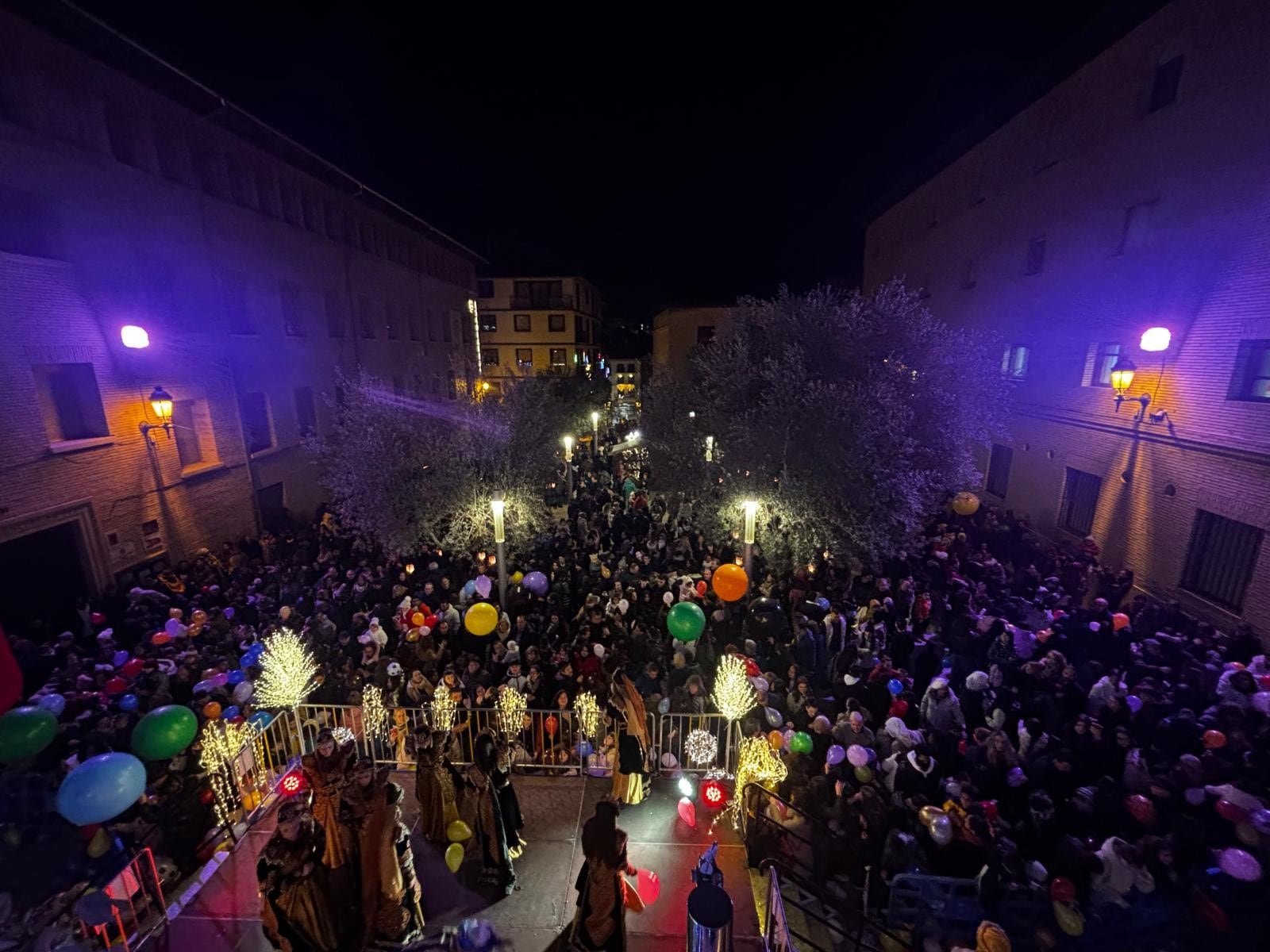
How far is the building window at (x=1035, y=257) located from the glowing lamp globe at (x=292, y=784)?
22.0 metres

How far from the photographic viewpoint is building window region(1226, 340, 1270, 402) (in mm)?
11016

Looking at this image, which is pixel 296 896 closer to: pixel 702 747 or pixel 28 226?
pixel 702 747

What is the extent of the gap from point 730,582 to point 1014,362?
49.4 ft

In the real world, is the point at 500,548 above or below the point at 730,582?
above

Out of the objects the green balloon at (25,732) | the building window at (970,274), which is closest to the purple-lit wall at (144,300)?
the green balloon at (25,732)

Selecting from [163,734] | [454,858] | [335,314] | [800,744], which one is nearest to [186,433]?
[335,314]

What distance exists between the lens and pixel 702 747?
25.4 feet

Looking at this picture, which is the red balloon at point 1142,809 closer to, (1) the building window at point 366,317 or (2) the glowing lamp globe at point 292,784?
(2) the glowing lamp globe at point 292,784

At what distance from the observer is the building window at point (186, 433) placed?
1484 cm

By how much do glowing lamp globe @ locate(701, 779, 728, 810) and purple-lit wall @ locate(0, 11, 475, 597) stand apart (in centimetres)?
1260

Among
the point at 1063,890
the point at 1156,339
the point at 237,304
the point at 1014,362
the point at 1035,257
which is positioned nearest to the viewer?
the point at 1063,890

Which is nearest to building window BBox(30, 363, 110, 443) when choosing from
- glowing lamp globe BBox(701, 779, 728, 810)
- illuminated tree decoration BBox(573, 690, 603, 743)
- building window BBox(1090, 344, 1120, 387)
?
illuminated tree decoration BBox(573, 690, 603, 743)

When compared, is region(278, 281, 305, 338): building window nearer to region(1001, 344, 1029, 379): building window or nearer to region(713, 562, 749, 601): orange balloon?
region(713, 562, 749, 601): orange balloon

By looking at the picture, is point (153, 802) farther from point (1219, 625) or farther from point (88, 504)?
point (1219, 625)
